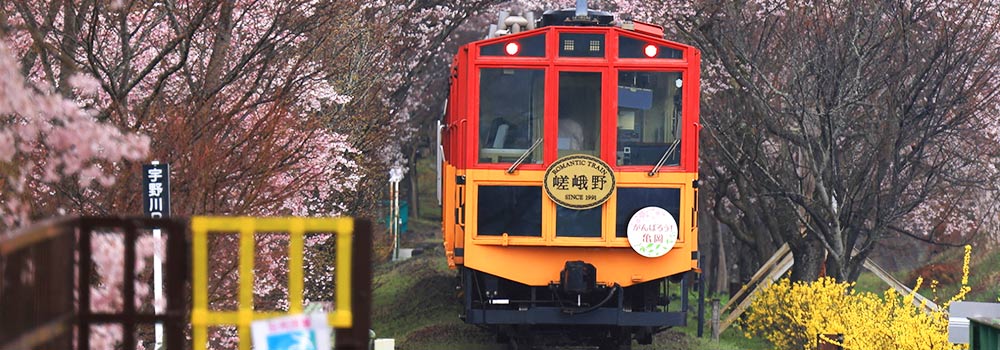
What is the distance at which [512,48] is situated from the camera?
13.4 metres

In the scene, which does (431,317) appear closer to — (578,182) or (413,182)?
(578,182)

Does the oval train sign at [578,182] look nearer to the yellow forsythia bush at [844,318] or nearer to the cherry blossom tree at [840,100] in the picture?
the yellow forsythia bush at [844,318]

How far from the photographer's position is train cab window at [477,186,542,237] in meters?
13.3

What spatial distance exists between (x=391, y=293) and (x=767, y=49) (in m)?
7.90

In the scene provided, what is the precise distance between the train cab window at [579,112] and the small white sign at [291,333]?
866cm

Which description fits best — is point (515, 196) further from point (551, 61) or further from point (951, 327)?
point (951, 327)

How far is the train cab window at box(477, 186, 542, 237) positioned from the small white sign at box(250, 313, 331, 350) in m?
8.54

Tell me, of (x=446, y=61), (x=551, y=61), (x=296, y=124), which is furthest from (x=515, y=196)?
(x=446, y=61)

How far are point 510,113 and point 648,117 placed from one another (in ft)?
3.87

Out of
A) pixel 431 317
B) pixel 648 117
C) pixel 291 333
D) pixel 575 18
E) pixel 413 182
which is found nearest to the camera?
pixel 291 333

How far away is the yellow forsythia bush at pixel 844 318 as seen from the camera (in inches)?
505

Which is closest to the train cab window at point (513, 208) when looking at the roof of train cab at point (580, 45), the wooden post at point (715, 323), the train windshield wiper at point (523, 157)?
the train windshield wiper at point (523, 157)

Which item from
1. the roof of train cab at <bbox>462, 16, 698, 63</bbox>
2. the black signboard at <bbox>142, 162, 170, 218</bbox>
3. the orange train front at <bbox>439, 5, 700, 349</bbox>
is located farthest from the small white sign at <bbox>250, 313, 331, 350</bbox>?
the roof of train cab at <bbox>462, 16, 698, 63</bbox>

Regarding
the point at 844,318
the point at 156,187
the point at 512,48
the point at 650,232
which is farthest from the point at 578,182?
the point at 156,187
